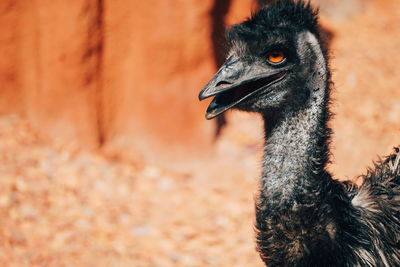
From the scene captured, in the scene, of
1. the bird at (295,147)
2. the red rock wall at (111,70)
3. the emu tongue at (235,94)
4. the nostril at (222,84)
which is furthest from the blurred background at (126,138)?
the nostril at (222,84)

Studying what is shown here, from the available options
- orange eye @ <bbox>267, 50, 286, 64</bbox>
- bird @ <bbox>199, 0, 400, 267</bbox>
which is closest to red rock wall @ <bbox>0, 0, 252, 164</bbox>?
bird @ <bbox>199, 0, 400, 267</bbox>

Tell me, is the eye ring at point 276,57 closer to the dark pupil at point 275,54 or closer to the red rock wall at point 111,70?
→ the dark pupil at point 275,54

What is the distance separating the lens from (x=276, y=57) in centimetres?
260

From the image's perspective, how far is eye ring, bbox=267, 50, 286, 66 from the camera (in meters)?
2.59

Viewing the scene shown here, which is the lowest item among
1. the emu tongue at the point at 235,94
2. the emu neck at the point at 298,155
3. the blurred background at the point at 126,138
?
the emu neck at the point at 298,155

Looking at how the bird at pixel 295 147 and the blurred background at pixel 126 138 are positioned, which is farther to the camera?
the blurred background at pixel 126 138

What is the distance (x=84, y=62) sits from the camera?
5121 millimetres

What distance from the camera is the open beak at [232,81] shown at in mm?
2596

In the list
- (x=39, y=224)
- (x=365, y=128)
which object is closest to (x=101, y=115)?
(x=39, y=224)

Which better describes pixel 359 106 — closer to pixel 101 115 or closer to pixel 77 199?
pixel 101 115

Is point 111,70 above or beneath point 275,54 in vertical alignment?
above

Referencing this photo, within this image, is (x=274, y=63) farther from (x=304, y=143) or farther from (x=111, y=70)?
(x=111, y=70)

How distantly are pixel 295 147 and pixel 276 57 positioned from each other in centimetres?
39

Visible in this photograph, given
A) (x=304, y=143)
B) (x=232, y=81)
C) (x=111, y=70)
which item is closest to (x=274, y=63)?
(x=232, y=81)
